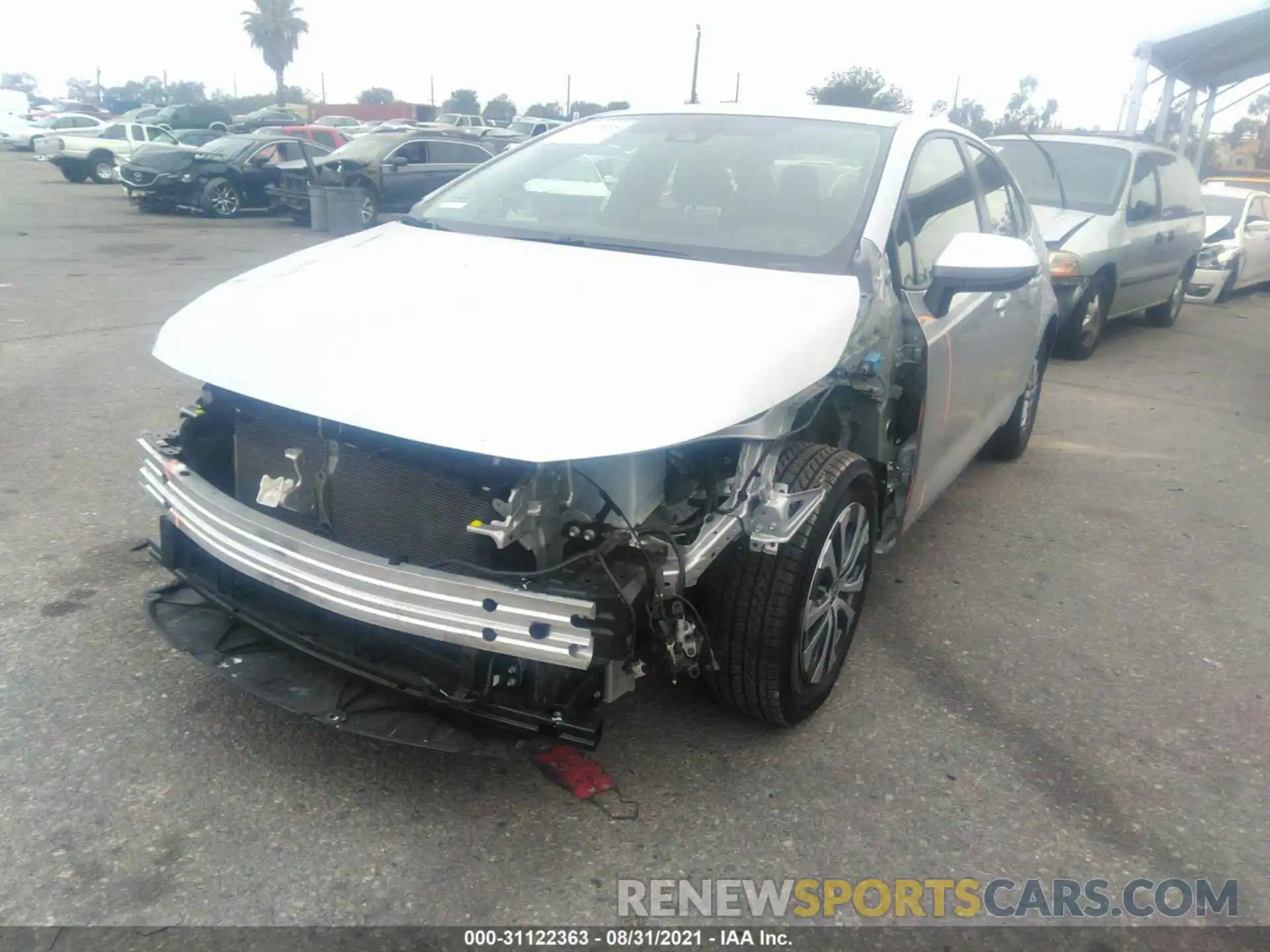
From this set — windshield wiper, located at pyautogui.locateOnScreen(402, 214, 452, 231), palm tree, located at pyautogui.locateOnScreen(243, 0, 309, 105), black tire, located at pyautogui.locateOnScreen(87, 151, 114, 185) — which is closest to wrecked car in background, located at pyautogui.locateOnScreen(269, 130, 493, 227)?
black tire, located at pyautogui.locateOnScreen(87, 151, 114, 185)

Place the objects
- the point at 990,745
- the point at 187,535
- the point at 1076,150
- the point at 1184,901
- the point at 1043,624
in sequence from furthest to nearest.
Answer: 1. the point at 1076,150
2. the point at 1043,624
3. the point at 990,745
4. the point at 187,535
5. the point at 1184,901

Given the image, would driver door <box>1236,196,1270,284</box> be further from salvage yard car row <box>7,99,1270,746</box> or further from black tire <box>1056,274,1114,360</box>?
salvage yard car row <box>7,99,1270,746</box>

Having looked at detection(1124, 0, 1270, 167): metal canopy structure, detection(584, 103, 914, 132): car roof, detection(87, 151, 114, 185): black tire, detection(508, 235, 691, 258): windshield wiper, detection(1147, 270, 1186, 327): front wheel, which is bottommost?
detection(87, 151, 114, 185): black tire

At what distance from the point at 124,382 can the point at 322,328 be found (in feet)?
14.3

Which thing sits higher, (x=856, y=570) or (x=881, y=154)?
(x=881, y=154)

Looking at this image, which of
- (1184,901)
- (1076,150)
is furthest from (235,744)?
(1076,150)

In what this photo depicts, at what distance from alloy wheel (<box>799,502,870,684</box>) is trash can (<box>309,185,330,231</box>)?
1156cm

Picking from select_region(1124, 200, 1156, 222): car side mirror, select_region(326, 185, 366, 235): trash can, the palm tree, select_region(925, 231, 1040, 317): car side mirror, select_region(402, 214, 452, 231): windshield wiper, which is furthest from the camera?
the palm tree

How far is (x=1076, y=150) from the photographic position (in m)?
9.25

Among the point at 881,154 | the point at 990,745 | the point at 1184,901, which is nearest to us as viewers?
the point at 1184,901

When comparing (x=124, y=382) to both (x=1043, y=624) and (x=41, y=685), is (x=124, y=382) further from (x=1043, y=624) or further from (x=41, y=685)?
(x=1043, y=624)

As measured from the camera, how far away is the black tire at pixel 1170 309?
34.4 ft

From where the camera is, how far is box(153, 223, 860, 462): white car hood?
2.23 meters

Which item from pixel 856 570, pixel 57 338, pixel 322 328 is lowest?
pixel 57 338
